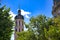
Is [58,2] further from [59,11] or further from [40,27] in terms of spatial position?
[40,27]

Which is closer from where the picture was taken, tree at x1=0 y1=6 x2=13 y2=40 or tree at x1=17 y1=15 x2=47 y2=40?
tree at x1=0 y1=6 x2=13 y2=40

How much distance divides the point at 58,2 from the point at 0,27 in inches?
1096

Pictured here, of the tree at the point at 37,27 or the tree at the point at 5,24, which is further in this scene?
the tree at the point at 37,27

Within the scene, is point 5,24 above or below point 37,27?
below

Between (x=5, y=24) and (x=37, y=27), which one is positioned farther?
(x=37, y=27)

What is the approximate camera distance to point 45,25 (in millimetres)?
40000

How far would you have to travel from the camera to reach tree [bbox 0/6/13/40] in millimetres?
30881

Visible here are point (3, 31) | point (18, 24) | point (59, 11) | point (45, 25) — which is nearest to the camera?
point (3, 31)

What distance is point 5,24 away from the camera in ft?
103

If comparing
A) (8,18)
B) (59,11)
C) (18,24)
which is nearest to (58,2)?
(59,11)

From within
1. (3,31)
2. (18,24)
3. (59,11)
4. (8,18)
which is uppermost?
(18,24)

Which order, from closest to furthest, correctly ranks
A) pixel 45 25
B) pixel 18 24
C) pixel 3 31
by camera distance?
pixel 3 31 → pixel 45 25 → pixel 18 24

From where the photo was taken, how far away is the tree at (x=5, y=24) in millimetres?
30881

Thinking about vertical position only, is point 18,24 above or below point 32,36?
above
